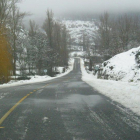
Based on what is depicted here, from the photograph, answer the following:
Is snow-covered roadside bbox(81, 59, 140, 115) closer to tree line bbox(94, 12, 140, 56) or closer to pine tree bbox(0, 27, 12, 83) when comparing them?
pine tree bbox(0, 27, 12, 83)

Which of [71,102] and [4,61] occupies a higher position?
[4,61]

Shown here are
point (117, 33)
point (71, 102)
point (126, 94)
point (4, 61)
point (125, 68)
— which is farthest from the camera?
point (117, 33)

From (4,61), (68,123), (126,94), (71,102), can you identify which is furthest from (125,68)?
(68,123)

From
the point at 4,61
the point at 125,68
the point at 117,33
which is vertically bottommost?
the point at 125,68

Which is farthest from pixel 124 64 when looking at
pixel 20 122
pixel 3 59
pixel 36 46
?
pixel 36 46

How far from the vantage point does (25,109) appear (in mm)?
6559

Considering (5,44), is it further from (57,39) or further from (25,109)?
(57,39)

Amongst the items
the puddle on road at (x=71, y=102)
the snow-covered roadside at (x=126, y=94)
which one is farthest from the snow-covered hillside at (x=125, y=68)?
the puddle on road at (x=71, y=102)

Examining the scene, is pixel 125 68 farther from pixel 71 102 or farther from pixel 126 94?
pixel 71 102

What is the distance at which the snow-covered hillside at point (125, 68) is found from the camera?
64.3 ft

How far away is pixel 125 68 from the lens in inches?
866

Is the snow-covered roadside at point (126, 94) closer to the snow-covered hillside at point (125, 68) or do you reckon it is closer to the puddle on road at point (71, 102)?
the puddle on road at point (71, 102)

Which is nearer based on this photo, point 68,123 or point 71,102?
point 68,123

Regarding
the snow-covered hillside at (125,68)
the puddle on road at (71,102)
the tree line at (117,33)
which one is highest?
the tree line at (117,33)
